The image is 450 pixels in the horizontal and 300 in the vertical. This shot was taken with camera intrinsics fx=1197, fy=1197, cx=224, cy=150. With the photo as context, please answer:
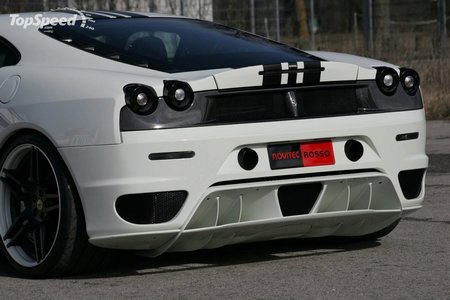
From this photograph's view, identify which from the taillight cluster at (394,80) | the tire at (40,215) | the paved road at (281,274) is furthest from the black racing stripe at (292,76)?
the tire at (40,215)

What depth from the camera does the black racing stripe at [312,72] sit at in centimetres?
573

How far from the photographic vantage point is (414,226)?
7105 millimetres

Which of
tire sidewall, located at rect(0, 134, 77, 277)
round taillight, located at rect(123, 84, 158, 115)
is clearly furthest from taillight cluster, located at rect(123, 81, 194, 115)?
Answer: tire sidewall, located at rect(0, 134, 77, 277)

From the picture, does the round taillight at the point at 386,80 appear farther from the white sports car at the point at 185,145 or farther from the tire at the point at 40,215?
the tire at the point at 40,215

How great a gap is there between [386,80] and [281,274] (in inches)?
44.3

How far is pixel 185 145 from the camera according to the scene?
540cm

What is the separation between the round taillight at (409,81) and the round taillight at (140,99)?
4.56 ft

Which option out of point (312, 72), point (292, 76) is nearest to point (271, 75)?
point (292, 76)

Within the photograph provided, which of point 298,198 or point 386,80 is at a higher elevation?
point 386,80

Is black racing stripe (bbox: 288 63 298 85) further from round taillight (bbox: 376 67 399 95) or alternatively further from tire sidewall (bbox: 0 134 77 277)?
tire sidewall (bbox: 0 134 77 277)

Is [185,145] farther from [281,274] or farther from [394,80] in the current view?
[394,80]

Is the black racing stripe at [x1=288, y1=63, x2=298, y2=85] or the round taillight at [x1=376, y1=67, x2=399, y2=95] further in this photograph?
the round taillight at [x1=376, y1=67, x2=399, y2=95]

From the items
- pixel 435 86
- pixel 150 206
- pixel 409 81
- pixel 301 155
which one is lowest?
pixel 435 86

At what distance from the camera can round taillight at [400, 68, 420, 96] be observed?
20.0ft
